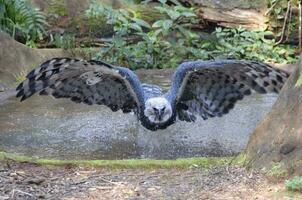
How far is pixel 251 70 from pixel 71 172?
74.7 inches

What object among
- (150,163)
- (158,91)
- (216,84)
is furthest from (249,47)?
(150,163)

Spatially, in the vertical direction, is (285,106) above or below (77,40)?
above

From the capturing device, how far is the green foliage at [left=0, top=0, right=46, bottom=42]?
33.1ft

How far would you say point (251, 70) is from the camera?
16.9ft

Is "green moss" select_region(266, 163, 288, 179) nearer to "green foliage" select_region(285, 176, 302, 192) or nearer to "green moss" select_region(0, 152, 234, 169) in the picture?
"green foliage" select_region(285, 176, 302, 192)

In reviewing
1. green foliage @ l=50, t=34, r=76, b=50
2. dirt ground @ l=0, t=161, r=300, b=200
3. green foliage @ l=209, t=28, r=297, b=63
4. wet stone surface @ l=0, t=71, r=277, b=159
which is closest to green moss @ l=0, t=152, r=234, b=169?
dirt ground @ l=0, t=161, r=300, b=200

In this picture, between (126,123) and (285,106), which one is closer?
(285,106)

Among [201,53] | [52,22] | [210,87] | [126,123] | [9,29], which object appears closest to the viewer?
[210,87]

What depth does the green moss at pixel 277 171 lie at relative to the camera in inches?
136

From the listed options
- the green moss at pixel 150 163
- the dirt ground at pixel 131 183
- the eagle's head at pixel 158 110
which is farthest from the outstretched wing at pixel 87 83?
the dirt ground at pixel 131 183

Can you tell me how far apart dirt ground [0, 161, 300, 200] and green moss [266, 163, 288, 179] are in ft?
0.16

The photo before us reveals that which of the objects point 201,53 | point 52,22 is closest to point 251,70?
point 201,53

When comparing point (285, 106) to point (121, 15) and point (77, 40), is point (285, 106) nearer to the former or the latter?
point (121, 15)

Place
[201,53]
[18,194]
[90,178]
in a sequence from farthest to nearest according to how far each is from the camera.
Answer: [201,53] < [90,178] < [18,194]
